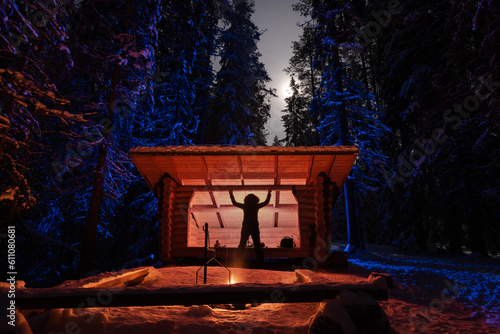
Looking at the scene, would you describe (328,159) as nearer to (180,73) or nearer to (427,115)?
(427,115)

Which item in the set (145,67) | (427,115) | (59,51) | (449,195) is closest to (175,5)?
(145,67)

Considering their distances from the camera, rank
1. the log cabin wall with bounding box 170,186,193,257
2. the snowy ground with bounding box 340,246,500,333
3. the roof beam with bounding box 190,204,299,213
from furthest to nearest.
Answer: the roof beam with bounding box 190,204,299,213
the log cabin wall with bounding box 170,186,193,257
the snowy ground with bounding box 340,246,500,333

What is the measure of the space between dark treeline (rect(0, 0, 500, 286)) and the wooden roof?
7.95 feet

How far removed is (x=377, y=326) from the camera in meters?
3.24

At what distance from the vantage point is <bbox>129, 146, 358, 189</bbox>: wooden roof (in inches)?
314

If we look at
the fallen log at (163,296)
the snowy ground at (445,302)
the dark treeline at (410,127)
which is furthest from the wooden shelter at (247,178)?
the dark treeline at (410,127)

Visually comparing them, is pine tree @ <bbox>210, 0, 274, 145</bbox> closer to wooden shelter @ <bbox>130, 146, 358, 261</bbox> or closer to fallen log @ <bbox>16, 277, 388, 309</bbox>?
wooden shelter @ <bbox>130, 146, 358, 261</bbox>

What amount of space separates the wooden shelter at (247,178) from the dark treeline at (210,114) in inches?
110

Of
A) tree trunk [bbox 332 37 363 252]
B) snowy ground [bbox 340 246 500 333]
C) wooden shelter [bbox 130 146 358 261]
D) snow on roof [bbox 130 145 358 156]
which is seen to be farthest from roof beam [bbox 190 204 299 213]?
snow on roof [bbox 130 145 358 156]

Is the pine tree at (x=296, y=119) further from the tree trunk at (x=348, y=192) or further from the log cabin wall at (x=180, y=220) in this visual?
the log cabin wall at (x=180, y=220)

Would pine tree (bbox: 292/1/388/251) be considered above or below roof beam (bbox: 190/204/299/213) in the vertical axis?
above

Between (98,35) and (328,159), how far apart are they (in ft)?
41.5

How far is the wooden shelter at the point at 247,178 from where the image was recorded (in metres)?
8.08

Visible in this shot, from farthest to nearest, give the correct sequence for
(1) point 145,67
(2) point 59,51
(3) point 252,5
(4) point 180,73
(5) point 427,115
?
(3) point 252,5
(4) point 180,73
(5) point 427,115
(1) point 145,67
(2) point 59,51
